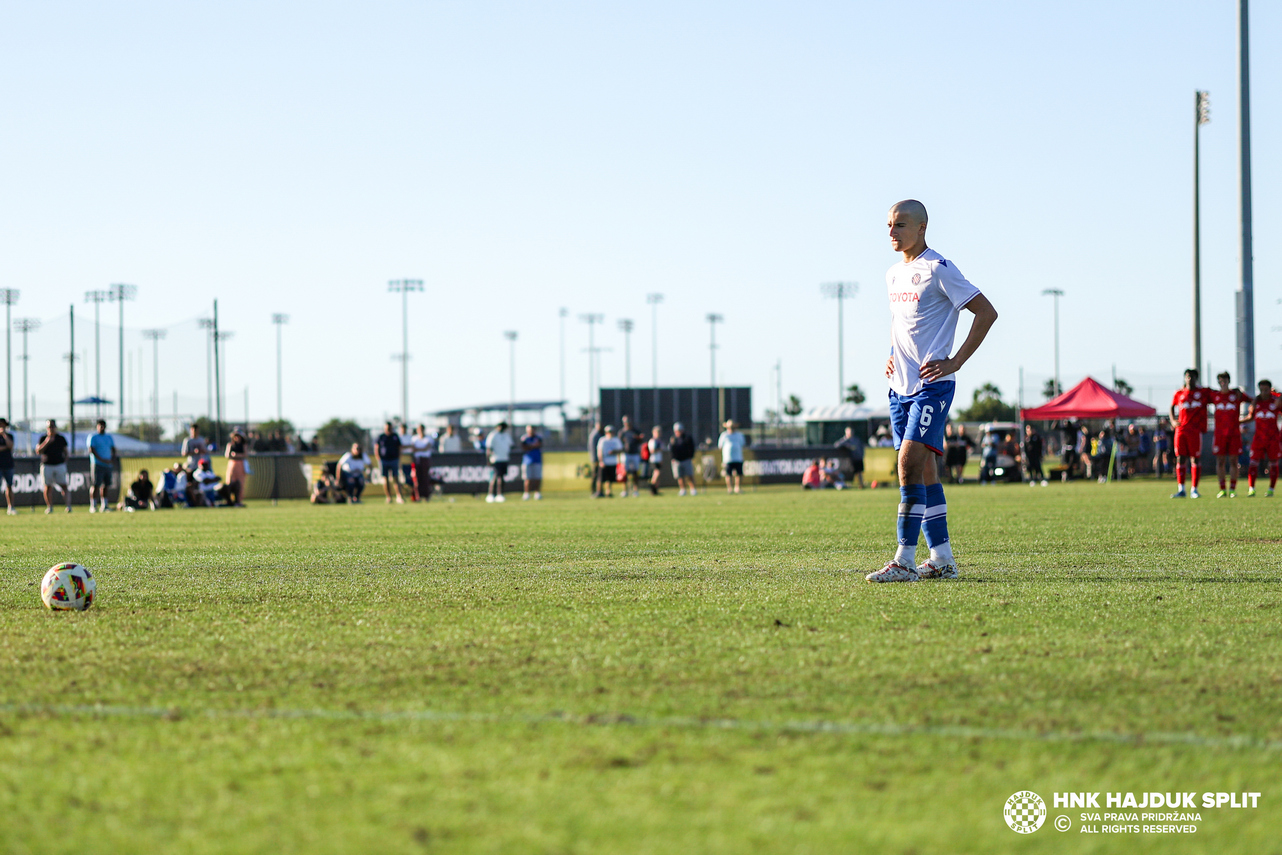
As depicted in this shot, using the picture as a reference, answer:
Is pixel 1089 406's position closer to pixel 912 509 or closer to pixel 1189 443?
pixel 1189 443

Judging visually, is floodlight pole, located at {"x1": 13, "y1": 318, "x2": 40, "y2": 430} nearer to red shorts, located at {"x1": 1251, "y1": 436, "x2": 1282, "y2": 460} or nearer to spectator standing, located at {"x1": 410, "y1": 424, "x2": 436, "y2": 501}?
spectator standing, located at {"x1": 410, "y1": 424, "x2": 436, "y2": 501}

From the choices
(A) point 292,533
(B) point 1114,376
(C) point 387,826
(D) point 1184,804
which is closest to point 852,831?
(D) point 1184,804

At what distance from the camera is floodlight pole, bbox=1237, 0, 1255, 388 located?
1020 inches

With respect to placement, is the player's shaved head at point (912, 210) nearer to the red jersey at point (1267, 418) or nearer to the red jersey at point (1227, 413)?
the red jersey at point (1227, 413)

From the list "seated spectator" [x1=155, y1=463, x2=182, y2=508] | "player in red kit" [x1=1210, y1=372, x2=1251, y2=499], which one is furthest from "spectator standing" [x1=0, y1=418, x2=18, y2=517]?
"player in red kit" [x1=1210, y1=372, x2=1251, y2=499]

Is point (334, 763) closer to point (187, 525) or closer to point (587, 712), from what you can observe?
point (587, 712)

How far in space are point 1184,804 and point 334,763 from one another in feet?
6.70

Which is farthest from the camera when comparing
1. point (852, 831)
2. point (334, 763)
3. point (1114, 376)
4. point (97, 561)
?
point (1114, 376)

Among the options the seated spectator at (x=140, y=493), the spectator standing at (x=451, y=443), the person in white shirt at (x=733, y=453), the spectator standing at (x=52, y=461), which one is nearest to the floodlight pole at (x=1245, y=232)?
the person in white shirt at (x=733, y=453)

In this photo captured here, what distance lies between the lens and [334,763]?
3.17 m

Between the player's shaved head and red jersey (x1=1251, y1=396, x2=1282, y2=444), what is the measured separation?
1485cm

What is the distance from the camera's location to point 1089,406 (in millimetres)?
35344

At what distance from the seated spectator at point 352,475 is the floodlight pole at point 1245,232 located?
64.8ft

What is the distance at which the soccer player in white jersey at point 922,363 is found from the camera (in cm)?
746
